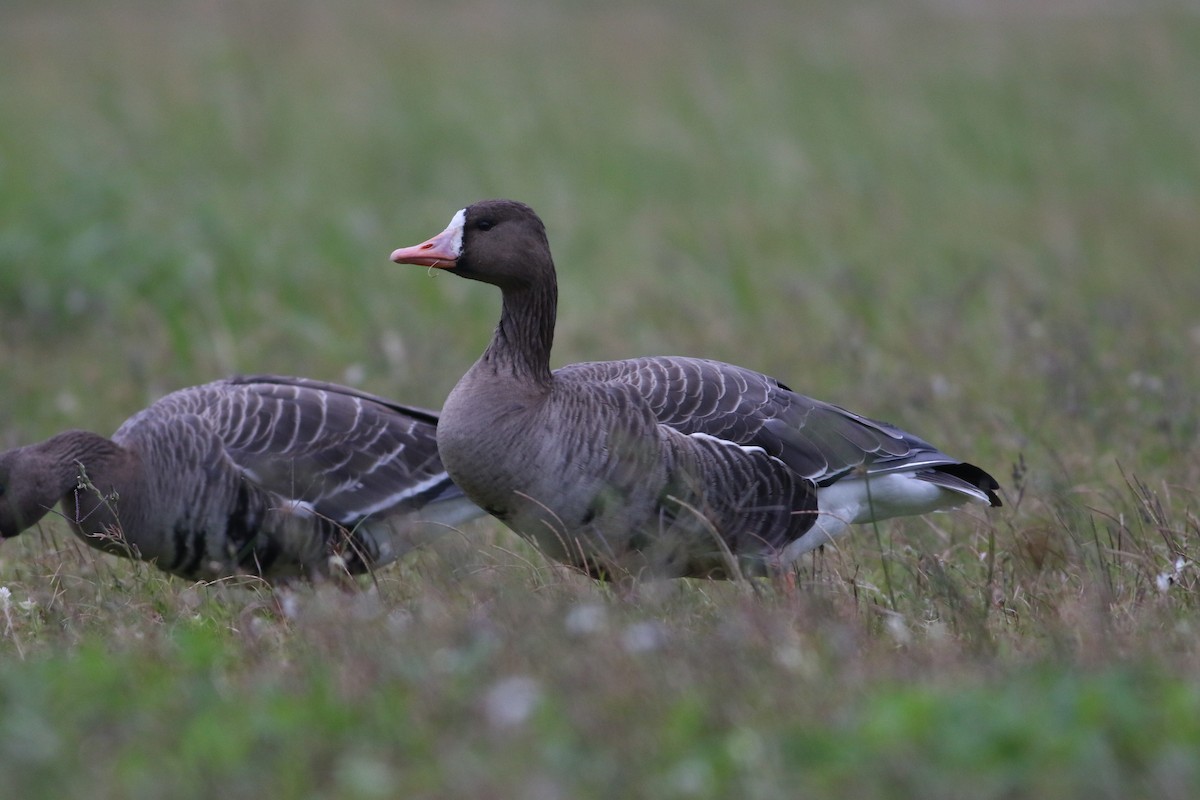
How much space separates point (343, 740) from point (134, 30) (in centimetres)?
1821

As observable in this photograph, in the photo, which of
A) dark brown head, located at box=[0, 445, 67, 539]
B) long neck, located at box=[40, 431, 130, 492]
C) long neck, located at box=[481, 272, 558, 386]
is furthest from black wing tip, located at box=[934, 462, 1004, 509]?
dark brown head, located at box=[0, 445, 67, 539]

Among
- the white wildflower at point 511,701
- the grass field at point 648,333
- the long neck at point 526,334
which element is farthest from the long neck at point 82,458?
the white wildflower at point 511,701

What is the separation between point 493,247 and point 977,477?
224cm

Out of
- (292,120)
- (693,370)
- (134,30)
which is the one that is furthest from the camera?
(134,30)

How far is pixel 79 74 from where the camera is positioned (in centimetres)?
1708

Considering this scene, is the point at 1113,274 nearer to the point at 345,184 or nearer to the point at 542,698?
the point at 345,184

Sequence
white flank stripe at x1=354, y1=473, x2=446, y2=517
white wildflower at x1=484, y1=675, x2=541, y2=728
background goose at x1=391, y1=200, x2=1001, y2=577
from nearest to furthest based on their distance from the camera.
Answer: white wildflower at x1=484, y1=675, x2=541, y2=728, background goose at x1=391, y1=200, x2=1001, y2=577, white flank stripe at x1=354, y1=473, x2=446, y2=517

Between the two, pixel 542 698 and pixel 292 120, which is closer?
pixel 542 698

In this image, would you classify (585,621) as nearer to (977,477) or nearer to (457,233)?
(457,233)

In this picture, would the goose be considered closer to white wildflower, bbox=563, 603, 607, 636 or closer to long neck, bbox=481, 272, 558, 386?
long neck, bbox=481, 272, 558, 386

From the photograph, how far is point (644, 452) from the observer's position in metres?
5.54

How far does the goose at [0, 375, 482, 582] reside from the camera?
6.14 meters

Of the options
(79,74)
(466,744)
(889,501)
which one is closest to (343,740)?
(466,744)

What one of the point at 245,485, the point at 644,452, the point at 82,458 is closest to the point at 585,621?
the point at 644,452
